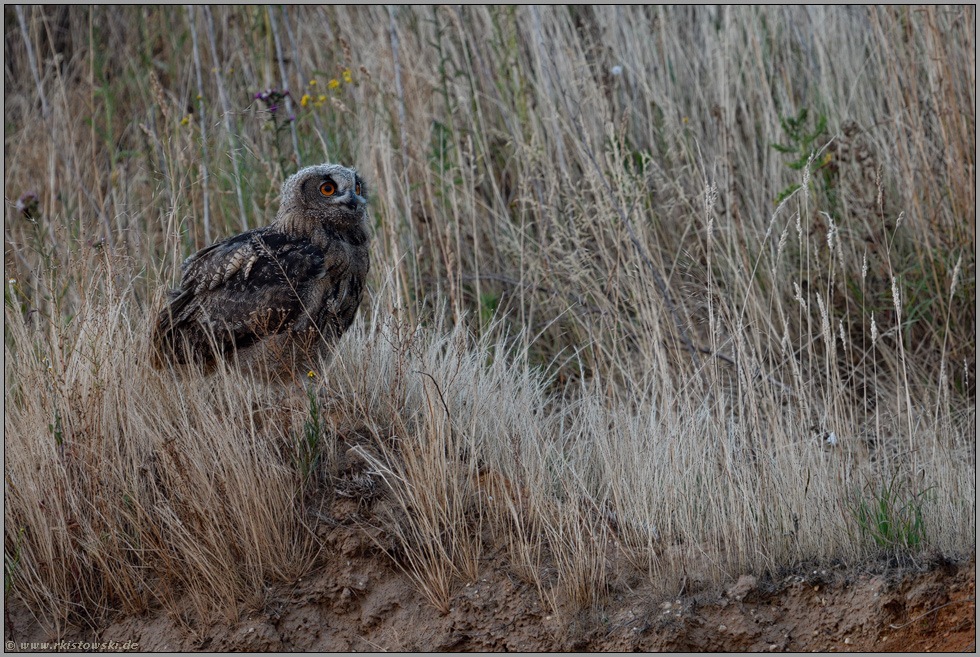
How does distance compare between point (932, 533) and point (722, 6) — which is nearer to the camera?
point (932, 533)

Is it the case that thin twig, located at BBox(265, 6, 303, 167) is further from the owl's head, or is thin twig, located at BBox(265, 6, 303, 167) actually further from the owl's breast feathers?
the owl's breast feathers

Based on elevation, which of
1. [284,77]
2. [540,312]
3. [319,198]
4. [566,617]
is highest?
[284,77]

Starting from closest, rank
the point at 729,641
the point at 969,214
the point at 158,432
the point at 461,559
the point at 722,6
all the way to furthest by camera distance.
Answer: the point at 729,641
the point at 461,559
the point at 158,432
the point at 969,214
the point at 722,6

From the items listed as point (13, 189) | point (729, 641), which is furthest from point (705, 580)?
point (13, 189)

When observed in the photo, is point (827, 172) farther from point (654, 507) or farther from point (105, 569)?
point (105, 569)

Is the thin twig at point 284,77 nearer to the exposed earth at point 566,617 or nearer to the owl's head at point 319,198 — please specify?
the owl's head at point 319,198

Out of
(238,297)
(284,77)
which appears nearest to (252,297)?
(238,297)

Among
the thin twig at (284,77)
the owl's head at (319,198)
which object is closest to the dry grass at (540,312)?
the thin twig at (284,77)

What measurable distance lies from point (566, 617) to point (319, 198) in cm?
169

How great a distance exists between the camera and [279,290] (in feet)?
9.66

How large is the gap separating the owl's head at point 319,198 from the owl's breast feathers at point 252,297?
3.0 inches

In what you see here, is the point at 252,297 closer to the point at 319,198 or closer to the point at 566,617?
the point at 319,198

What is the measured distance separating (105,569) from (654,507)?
67.2 inches

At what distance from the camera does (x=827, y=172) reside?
4.24m
